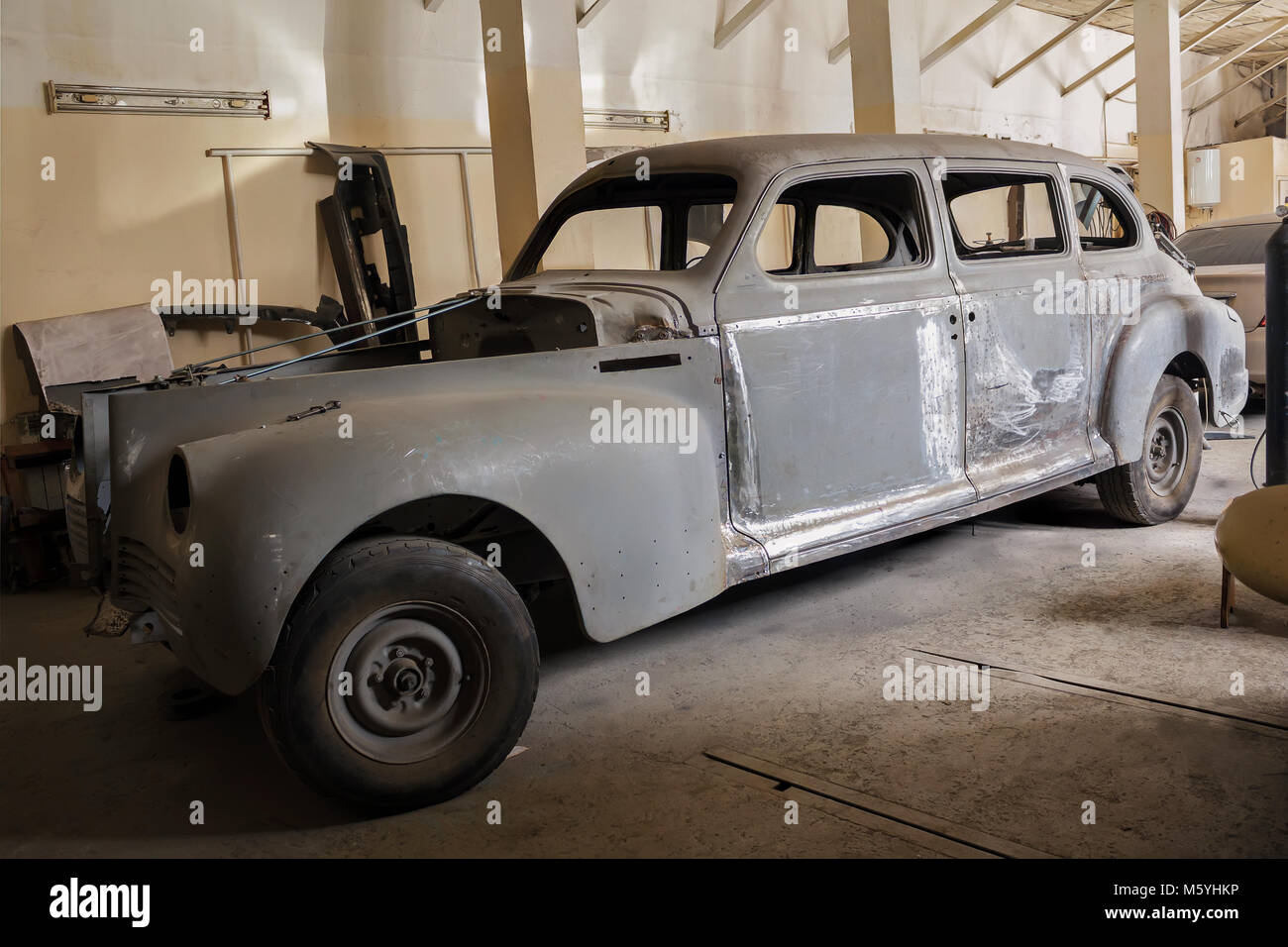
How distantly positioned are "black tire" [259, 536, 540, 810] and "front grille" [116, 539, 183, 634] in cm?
41

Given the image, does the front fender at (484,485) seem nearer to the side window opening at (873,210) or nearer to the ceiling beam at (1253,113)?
the side window opening at (873,210)

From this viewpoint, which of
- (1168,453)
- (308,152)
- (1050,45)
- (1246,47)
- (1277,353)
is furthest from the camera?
(1246,47)

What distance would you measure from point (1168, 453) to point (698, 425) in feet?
10.1

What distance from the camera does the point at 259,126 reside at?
24.2 ft

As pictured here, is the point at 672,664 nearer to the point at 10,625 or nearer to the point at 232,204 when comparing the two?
the point at 10,625

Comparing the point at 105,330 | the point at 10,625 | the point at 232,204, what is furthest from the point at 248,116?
the point at 10,625

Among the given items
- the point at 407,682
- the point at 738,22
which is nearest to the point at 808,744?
the point at 407,682

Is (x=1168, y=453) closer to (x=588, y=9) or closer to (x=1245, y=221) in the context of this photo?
(x=1245, y=221)

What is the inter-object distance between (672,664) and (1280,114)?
1861 centimetres

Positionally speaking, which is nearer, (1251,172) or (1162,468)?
(1162,468)

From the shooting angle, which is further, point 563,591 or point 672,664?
point 563,591

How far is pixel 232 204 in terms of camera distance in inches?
288

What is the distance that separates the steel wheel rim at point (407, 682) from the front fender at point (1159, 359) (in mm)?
3337

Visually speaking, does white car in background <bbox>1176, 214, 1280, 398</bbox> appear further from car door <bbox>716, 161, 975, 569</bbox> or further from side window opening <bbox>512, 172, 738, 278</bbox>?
side window opening <bbox>512, 172, 738, 278</bbox>
